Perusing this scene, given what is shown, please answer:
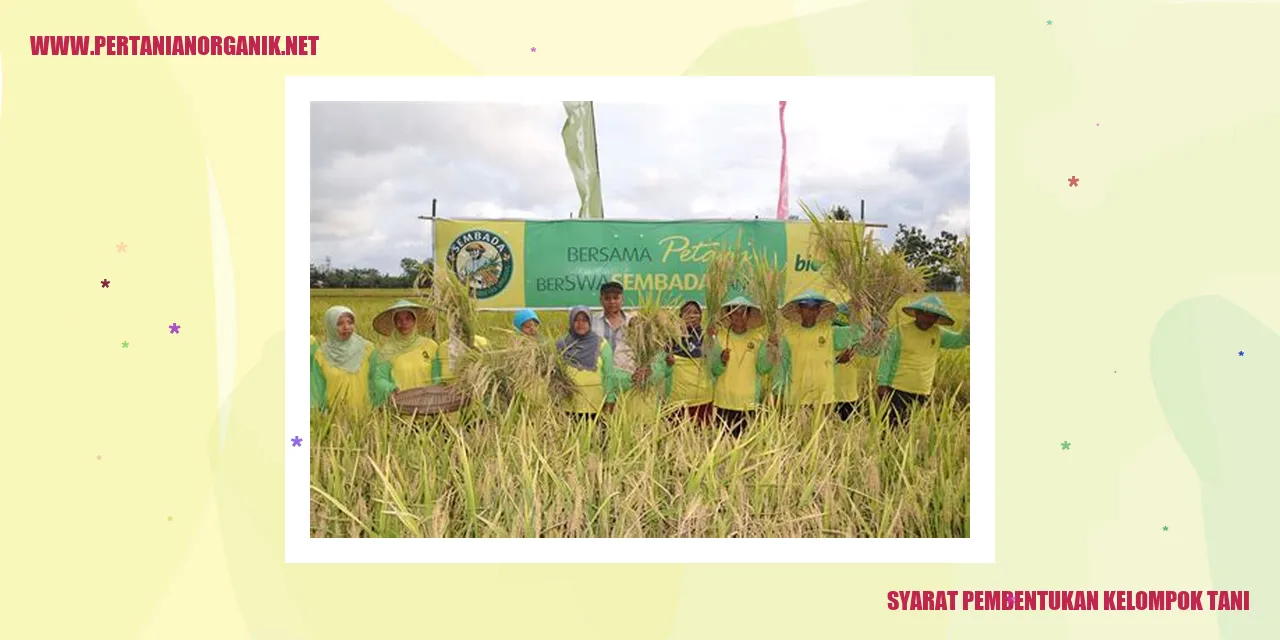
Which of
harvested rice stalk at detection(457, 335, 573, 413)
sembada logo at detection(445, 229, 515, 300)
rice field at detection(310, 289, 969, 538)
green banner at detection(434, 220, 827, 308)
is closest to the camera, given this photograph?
rice field at detection(310, 289, 969, 538)

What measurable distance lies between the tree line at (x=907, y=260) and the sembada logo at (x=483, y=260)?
1.02 ft

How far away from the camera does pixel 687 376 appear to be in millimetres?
3895

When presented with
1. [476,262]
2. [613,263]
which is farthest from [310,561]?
[613,263]

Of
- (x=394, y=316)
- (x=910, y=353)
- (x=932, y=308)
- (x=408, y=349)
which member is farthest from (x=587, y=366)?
(x=932, y=308)

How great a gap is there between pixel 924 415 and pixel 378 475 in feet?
9.40

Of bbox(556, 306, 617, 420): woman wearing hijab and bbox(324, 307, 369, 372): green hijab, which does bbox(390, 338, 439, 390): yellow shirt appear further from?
bbox(556, 306, 617, 420): woman wearing hijab

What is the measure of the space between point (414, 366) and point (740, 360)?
186 cm

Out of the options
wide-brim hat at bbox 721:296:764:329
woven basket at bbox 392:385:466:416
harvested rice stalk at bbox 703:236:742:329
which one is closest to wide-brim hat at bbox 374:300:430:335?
woven basket at bbox 392:385:466:416

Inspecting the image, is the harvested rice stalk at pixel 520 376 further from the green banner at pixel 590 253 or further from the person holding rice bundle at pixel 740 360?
the person holding rice bundle at pixel 740 360

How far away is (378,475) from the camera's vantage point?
343cm

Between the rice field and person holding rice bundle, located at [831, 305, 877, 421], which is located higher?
person holding rice bundle, located at [831, 305, 877, 421]

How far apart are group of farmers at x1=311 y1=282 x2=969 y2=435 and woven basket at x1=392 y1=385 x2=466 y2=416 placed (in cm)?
8

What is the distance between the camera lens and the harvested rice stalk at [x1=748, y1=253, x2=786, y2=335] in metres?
3.94

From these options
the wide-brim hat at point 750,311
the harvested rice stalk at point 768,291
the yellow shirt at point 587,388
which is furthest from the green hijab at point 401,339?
the harvested rice stalk at point 768,291
